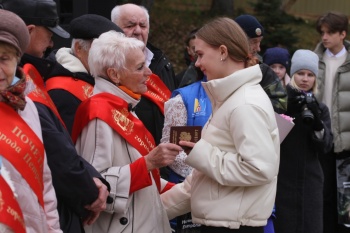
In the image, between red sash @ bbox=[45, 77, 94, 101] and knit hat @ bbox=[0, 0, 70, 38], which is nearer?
knit hat @ bbox=[0, 0, 70, 38]

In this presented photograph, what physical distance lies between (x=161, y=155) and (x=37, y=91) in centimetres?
75

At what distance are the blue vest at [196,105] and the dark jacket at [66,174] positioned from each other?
139 cm

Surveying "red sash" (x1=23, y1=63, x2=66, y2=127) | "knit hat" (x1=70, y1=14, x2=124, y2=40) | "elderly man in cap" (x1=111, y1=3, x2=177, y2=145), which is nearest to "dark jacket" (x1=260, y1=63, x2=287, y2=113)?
"elderly man in cap" (x1=111, y1=3, x2=177, y2=145)

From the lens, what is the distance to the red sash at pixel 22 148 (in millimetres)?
3244

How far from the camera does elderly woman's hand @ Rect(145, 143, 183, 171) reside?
4.12m

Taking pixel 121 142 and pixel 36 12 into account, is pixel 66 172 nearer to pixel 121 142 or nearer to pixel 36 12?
pixel 121 142

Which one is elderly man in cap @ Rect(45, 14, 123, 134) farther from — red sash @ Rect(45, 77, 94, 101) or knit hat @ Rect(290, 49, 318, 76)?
knit hat @ Rect(290, 49, 318, 76)

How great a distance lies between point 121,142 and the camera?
4.30m

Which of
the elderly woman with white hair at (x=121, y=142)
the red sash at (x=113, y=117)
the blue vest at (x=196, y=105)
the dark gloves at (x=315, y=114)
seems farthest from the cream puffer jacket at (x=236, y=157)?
the dark gloves at (x=315, y=114)

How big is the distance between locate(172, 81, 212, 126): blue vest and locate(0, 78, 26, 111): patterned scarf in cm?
A: 199

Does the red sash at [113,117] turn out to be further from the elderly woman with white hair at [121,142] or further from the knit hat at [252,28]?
the knit hat at [252,28]

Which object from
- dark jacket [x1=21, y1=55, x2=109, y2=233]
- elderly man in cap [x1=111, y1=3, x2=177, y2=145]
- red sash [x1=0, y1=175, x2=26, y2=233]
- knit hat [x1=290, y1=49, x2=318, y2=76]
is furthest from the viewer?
knit hat [x1=290, y1=49, x2=318, y2=76]

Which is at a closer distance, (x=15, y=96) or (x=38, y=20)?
(x=15, y=96)

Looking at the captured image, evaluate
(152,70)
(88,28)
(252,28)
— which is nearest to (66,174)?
(88,28)
